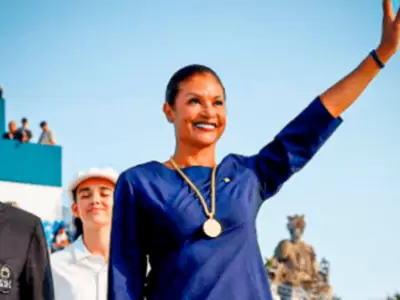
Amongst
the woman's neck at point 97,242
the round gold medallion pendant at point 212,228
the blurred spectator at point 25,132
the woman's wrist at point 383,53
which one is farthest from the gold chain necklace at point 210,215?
the blurred spectator at point 25,132

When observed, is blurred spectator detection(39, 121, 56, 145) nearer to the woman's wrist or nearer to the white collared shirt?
the white collared shirt

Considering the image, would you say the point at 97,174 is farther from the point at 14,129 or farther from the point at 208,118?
the point at 14,129

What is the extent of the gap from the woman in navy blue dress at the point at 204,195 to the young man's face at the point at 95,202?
2.08m

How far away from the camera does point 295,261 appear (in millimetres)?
35812

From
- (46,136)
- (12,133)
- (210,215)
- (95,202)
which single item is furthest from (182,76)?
(46,136)

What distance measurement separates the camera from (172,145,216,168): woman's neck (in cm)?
527

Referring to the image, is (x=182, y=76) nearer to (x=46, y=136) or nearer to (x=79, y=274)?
(x=79, y=274)

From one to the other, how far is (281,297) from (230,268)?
2919 cm

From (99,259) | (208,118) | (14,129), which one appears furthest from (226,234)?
(14,129)

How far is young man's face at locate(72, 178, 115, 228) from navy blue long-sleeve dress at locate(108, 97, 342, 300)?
208cm

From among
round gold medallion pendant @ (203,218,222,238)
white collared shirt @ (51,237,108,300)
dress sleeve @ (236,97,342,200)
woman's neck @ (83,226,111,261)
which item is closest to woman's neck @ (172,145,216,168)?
dress sleeve @ (236,97,342,200)

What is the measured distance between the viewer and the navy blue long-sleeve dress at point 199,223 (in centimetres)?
496

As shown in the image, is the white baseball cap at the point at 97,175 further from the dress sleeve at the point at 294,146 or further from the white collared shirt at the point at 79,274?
the dress sleeve at the point at 294,146

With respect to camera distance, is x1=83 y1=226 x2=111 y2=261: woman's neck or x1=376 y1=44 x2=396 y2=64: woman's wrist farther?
x1=83 y1=226 x2=111 y2=261: woman's neck
